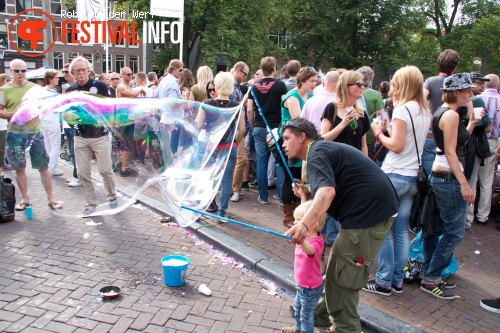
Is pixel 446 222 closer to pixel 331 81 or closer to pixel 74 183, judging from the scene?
pixel 331 81

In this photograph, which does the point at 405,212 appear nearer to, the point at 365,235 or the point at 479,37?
the point at 365,235

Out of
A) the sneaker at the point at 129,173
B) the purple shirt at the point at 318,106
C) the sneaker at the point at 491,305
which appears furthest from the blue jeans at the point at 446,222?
the sneaker at the point at 129,173

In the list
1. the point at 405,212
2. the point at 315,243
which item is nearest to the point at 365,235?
the point at 315,243

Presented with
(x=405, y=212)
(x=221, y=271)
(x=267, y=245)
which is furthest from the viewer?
(x=267, y=245)

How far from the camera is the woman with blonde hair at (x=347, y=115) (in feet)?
12.7

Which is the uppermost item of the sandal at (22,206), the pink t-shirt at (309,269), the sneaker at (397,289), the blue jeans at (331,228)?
the pink t-shirt at (309,269)

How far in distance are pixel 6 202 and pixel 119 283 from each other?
8.11 feet

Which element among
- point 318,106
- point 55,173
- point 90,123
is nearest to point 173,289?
point 90,123

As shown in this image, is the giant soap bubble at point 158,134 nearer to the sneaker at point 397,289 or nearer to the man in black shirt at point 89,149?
the man in black shirt at point 89,149

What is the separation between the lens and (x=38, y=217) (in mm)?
5648

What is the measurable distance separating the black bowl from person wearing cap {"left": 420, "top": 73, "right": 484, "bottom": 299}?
279 centimetres

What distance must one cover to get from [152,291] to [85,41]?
14576mm

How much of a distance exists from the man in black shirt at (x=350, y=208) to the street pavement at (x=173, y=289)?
0.75 m

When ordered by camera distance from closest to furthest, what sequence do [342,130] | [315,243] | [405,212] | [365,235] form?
[365,235] < [315,243] < [405,212] < [342,130]
